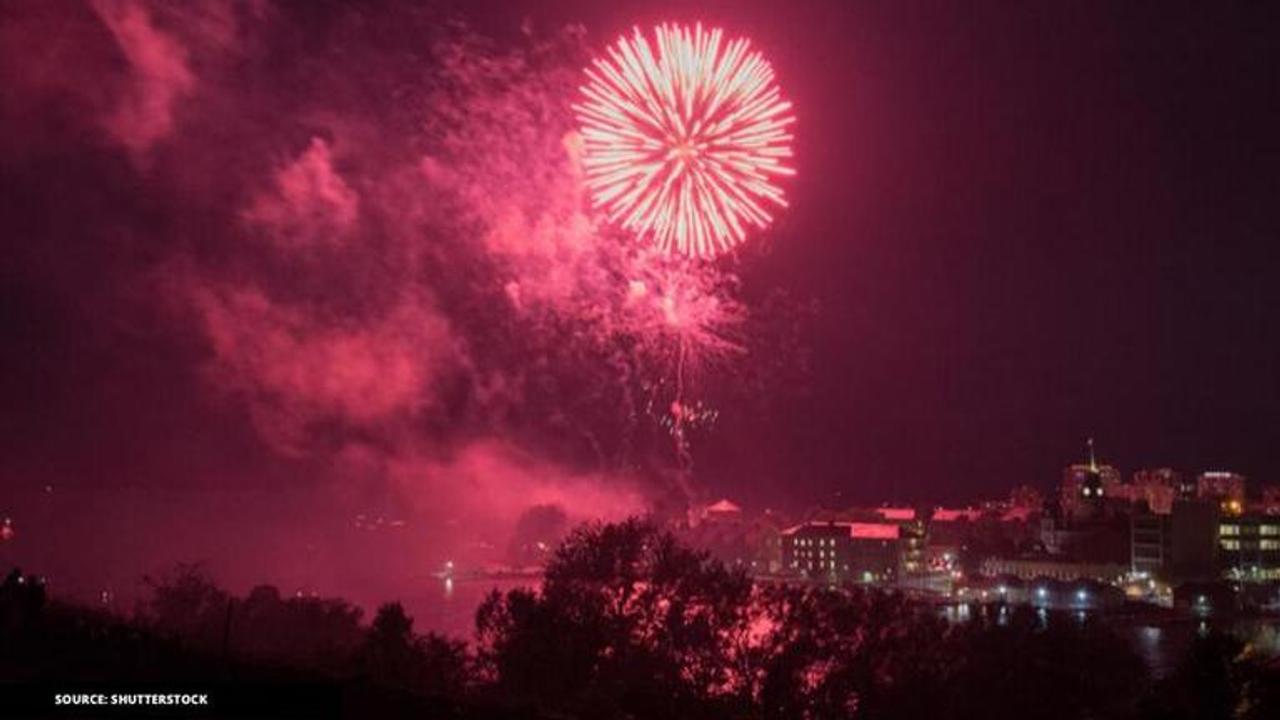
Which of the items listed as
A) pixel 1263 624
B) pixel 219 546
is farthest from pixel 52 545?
pixel 1263 624

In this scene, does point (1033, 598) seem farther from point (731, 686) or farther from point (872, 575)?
point (731, 686)

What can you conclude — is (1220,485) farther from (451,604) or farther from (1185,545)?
(451,604)

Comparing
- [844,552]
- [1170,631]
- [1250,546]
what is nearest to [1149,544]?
[1250,546]

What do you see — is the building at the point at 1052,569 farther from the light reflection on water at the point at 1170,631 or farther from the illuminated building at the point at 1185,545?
the light reflection on water at the point at 1170,631

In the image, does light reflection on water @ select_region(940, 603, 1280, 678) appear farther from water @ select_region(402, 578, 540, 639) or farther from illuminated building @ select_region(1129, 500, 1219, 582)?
water @ select_region(402, 578, 540, 639)

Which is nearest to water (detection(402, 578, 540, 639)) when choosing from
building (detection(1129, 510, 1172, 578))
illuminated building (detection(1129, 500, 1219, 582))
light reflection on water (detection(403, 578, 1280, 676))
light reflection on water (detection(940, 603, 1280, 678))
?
light reflection on water (detection(403, 578, 1280, 676))

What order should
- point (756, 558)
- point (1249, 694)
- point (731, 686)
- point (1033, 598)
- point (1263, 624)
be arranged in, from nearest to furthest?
point (731, 686) → point (1249, 694) → point (1263, 624) → point (1033, 598) → point (756, 558)
